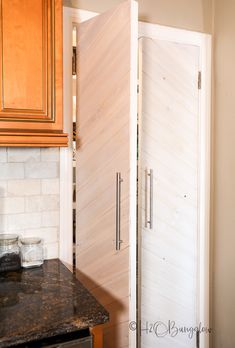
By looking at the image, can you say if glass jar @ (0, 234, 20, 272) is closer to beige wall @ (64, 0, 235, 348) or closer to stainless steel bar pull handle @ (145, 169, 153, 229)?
stainless steel bar pull handle @ (145, 169, 153, 229)

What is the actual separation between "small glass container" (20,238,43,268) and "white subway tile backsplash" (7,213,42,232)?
0.09 metres

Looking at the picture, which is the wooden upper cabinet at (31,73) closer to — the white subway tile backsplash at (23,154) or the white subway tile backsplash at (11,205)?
the white subway tile backsplash at (23,154)

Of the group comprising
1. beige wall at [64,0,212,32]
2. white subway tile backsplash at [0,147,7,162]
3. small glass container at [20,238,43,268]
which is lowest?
small glass container at [20,238,43,268]

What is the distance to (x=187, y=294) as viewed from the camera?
226 centimetres

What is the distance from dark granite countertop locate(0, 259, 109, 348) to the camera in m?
1.16

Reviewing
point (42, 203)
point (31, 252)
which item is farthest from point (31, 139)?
point (31, 252)

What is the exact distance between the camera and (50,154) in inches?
73.7

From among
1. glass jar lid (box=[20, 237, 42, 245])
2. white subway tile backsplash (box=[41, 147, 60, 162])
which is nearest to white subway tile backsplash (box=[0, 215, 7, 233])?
glass jar lid (box=[20, 237, 42, 245])

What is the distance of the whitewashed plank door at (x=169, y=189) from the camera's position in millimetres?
2109

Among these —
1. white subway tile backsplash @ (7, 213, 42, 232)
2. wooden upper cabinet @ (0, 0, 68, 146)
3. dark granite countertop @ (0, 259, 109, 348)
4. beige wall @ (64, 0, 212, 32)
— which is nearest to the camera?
dark granite countertop @ (0, 259, 109, 348)

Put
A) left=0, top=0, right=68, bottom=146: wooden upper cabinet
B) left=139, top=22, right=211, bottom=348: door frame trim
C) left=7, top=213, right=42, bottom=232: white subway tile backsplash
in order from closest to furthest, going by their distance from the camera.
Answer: left=0, top=0, right=68, bottom=146: wooden upper cabinet
left=7, top=213, right=42, bottom=232: white subway tile backsplash
left=139, top=22, right=211, bottom=348: door frame trim

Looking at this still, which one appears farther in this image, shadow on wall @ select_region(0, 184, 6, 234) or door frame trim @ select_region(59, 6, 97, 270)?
door frame trim @ select_region(59, 6, 97, 270)

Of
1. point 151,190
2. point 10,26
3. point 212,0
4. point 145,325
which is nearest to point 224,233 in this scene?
point 151,190

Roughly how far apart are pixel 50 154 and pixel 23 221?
0.38 m
